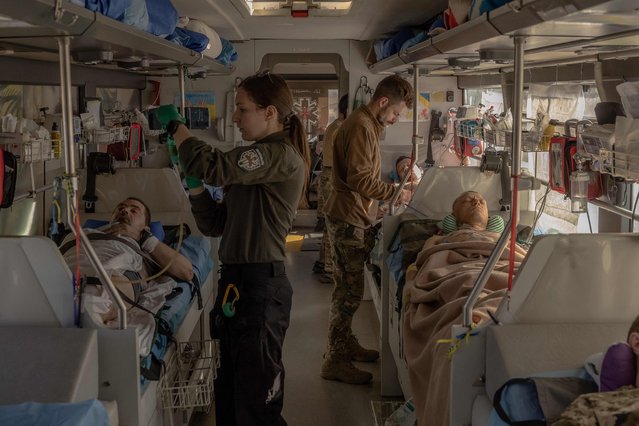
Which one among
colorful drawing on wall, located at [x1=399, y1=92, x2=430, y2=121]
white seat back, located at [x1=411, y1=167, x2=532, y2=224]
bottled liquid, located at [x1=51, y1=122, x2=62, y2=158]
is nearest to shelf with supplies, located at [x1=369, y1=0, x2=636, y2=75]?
white seat back, located at [x1=411, y1=167, x2=532, y2=224]

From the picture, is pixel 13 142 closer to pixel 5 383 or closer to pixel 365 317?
pixel 5 383

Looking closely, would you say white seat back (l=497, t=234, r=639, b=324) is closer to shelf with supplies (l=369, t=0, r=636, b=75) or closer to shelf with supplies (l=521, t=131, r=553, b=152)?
shelf with supplies (l=369, t=0, r=636, b=75)

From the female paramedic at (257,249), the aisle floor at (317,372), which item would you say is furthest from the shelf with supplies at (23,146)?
the aisle floor at (317,372)

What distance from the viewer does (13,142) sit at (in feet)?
12.3

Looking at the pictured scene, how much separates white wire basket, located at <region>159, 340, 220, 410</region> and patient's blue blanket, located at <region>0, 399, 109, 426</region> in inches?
36.5

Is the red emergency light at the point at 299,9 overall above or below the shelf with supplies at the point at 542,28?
above

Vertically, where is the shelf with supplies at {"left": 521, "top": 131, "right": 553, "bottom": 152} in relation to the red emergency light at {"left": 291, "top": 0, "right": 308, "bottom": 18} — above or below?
below

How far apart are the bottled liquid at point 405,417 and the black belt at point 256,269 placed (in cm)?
90

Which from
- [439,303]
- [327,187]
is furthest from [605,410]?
[327,187]

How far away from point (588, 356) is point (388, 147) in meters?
5.39

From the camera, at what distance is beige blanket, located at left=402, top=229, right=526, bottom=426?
113 inches

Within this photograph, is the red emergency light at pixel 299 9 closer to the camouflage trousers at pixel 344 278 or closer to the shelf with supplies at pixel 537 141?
the camouflage trousers at pixel 344 278

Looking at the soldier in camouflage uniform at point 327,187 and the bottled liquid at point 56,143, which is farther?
the soldier in camouflage uniform at point 327,187

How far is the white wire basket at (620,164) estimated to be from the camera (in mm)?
2709
